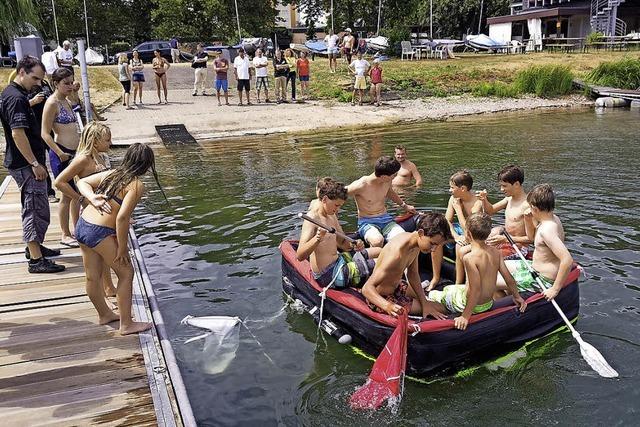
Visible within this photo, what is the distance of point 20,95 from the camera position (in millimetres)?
5773

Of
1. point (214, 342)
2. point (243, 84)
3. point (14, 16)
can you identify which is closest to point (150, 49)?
point (14, 16)

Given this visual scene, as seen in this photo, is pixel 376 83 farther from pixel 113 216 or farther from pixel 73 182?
pixel 113 216

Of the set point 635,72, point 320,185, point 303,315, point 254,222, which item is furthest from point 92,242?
point 635,72

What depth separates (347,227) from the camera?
9062 mm

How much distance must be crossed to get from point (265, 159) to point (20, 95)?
887 cm

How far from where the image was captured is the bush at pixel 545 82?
24125 millimetres

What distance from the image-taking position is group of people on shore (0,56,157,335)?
4.59m

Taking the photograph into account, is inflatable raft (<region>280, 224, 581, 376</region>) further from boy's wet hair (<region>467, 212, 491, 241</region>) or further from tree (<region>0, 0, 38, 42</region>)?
tree (<region>0, 0, 38, 42</region>)

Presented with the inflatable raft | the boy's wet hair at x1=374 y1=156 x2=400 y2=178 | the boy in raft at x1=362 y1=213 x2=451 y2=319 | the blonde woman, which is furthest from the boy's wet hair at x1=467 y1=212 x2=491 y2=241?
the blonde woman

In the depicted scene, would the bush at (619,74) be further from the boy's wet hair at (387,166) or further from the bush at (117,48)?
the bush at (117,48)

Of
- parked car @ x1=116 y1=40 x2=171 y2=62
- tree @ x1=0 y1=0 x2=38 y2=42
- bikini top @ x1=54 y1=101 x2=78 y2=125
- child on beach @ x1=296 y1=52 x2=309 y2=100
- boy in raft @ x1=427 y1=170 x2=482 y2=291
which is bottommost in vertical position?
boy in raft @ x1=427 y1=170 x2=482 y2=291

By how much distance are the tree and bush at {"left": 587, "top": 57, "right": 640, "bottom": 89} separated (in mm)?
22185

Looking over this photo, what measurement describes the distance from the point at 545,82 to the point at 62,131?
21586 millimetres

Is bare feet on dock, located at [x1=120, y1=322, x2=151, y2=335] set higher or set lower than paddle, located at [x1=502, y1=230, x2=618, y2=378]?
higher
